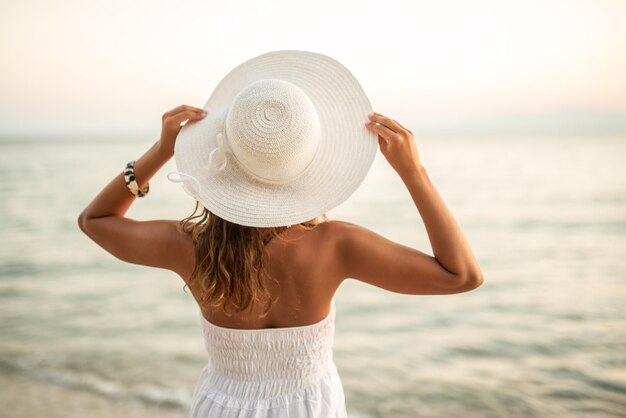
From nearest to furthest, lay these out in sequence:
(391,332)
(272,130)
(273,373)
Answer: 1. (272,130)
2. (273,373)
3. (391,332)

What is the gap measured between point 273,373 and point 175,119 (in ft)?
2.51

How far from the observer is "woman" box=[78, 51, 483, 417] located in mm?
1426

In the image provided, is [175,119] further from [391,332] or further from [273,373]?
[391,332]

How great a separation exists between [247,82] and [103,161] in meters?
29.6

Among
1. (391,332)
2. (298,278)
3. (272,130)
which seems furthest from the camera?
(391,332)

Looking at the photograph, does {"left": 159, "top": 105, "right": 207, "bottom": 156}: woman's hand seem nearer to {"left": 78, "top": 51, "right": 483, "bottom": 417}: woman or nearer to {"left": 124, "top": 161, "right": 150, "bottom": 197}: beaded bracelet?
{"left": 78, "top": 51, "right": 483, "bottom": 417}: woman

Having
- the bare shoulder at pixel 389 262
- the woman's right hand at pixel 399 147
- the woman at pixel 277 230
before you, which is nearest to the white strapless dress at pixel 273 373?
the woman at pixel 277 230

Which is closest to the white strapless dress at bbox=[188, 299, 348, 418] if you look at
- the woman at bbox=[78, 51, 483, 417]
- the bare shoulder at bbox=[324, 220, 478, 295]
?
the woman at bbox=[78, 51, 483, 417]

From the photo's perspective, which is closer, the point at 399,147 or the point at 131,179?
the point at 399,147

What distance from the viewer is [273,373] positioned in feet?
5.39

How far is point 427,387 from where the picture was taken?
5.04 metres

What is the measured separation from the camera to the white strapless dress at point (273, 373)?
5.26ft

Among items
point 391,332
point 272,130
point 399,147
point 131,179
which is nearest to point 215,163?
point 272,130

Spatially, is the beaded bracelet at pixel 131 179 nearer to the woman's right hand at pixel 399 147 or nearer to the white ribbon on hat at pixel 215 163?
the white ribbon on hat at pixel 215 163
